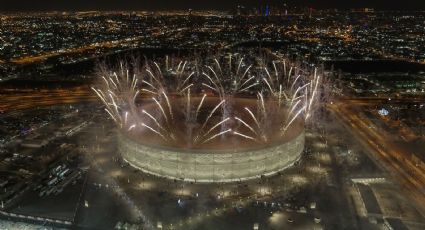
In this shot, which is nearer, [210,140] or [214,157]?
[214,157]

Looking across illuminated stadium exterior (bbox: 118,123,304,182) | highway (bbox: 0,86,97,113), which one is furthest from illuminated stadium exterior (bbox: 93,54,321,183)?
highway (bbox: 0,86,97,113)

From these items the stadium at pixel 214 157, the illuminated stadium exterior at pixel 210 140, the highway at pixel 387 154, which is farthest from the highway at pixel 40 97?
the highway at pixel 387 154

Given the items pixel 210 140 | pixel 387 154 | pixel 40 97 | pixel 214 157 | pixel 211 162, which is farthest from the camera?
pixel 40 97

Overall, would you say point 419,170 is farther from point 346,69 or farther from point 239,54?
point 239,54

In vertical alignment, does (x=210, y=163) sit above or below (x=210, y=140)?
below

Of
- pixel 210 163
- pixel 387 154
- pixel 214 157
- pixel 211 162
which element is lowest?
pixel 387 154

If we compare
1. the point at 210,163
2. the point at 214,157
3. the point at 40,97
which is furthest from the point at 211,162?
the point at 40,97

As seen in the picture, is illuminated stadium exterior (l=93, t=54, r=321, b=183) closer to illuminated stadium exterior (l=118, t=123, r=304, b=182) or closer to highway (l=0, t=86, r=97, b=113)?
illuminated stadium exterior (l=118, t=123, r=304, b=182)

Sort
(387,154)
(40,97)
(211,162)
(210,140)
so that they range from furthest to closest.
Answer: (40,97), (387,154), (210,140), (211,162)

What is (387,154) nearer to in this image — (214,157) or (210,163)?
(214,157)

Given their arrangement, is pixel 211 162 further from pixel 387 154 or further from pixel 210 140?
pixel 387 154
